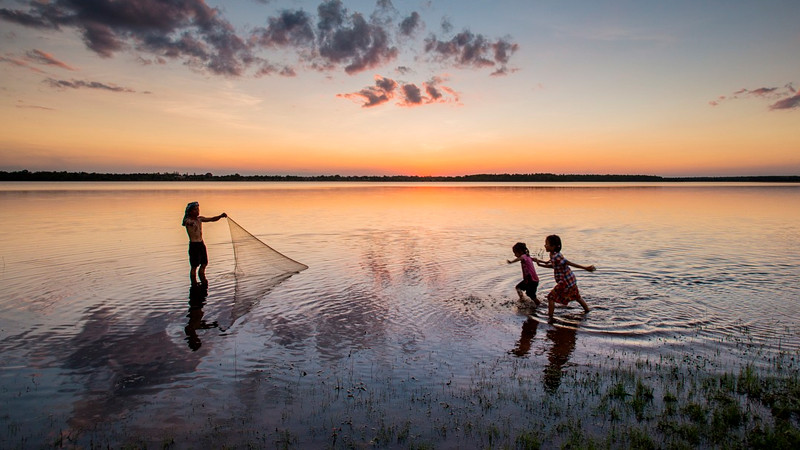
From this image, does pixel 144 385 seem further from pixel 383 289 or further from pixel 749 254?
pixel 749 254

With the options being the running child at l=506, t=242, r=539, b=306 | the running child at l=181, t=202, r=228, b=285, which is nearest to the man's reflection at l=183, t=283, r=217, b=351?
the running child at l=181, t=202, r=228, b=285

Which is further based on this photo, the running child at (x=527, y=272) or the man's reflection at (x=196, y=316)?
the running child at (x=527, y=272)

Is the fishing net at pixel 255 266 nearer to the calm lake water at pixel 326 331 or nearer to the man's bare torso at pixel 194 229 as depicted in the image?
the calm lake water at pixel 326 331

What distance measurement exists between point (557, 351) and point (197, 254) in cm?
1112

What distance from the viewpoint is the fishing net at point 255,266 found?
47.3 feet

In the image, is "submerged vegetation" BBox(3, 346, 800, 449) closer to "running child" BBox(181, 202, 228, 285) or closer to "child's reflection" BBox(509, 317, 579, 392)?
"child's reflection" BBox(509, 317, 579, 392)

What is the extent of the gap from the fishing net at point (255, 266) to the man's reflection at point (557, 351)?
327 inches

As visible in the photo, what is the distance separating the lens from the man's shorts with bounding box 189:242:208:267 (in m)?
14.4

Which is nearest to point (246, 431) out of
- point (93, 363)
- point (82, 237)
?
point (93, 363)

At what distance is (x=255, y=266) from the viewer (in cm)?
1619

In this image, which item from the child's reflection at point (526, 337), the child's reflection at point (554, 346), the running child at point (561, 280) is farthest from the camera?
the running child at point (561, 280)

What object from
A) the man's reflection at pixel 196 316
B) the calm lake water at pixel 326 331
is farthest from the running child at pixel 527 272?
the man's reflection at pixel 196 316

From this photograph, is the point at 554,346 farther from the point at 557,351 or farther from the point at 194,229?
the point at 194,229

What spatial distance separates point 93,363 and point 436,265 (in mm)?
12702
